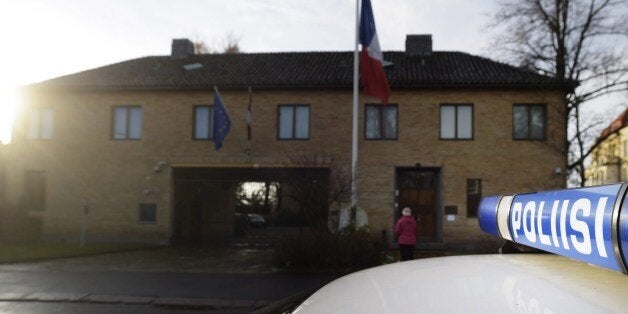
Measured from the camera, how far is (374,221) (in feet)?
74.7

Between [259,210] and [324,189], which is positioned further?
[259,210]

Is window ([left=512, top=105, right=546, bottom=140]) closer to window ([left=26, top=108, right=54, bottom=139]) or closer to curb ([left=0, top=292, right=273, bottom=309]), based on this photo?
curb ([left=0, top=292, right=273, bottom=309])

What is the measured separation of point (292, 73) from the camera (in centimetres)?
2544

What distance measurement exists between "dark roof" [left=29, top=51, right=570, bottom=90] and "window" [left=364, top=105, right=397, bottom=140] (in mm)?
1148

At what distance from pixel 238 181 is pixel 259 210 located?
20.9 ft

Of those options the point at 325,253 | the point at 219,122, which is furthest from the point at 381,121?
the point at 325,253

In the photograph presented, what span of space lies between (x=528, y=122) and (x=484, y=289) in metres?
23.3

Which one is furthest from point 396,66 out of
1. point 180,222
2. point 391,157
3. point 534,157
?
point 180,222

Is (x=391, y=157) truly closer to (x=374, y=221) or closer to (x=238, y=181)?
(x=374, y=221)

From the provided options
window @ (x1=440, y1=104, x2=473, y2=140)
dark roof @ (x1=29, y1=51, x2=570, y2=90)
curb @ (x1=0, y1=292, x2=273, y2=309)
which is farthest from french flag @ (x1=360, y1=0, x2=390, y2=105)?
curb @ (x1=0, y1=292, x2=273, y2=309)

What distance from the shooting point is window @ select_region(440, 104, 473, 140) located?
75.8ft

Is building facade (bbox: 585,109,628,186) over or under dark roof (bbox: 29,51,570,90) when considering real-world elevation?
under

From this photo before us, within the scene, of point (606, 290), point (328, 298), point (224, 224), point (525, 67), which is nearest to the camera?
point (606, 290)

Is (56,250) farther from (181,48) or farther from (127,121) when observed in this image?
(181,48)
